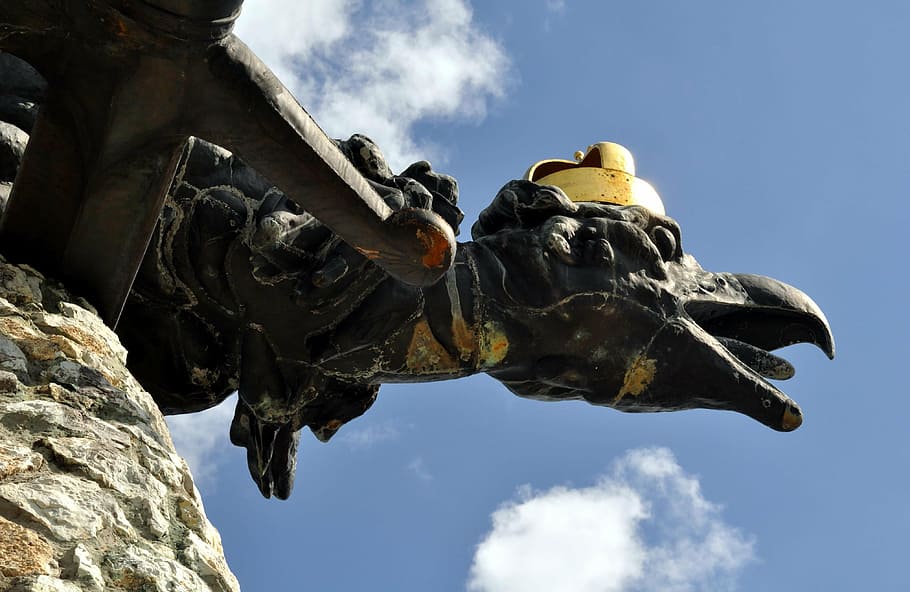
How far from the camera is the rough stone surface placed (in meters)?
2.38

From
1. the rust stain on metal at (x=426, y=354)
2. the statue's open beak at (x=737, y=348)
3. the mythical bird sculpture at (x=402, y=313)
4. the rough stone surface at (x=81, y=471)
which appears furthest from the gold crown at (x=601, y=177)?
the rough stone surface at (x=81, y=471)

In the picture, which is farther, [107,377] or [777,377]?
[777,377]

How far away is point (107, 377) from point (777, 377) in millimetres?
2571

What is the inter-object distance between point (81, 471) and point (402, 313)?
68.0 inches

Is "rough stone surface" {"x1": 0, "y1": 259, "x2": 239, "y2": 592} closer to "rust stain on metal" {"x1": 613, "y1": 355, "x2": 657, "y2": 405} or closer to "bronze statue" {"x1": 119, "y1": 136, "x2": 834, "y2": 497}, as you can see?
"bronze statue" {"x1": 119, "y1": 136, "x2": 834, "y2": 497}

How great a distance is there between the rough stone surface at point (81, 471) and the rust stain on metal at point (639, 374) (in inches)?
70.8

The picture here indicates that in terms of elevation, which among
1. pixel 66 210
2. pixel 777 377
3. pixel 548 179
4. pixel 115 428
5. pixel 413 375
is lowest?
pixel 115 428

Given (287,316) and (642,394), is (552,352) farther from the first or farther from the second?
(287,316)

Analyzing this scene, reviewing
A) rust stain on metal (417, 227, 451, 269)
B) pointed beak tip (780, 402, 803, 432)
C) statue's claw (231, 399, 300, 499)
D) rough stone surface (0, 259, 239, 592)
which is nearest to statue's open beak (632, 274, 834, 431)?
pointed beak tip (780, 402, 803, 432)

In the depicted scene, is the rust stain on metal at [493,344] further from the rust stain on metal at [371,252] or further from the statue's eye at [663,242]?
the rust stain on metal at [371,252]

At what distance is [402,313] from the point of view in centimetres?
424

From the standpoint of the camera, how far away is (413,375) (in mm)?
4328

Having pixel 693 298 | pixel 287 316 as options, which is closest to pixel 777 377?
pixel 693 298

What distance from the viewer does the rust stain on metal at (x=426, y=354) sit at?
168 inches
